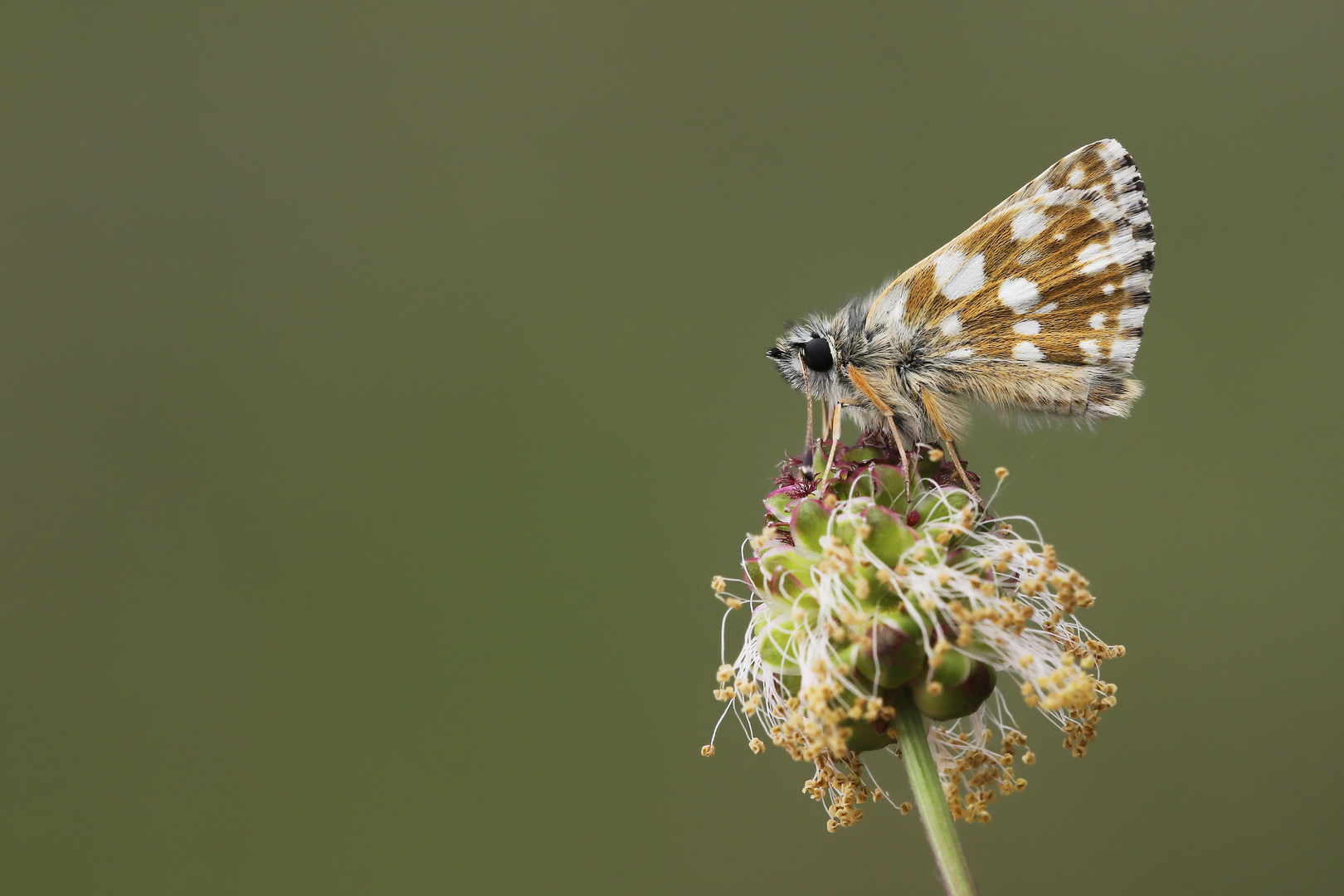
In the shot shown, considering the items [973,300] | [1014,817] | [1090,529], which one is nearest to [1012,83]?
[1090,529]

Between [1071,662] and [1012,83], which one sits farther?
[1012,83]

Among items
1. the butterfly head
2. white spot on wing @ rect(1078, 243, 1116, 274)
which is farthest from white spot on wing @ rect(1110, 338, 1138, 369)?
the butterfly head

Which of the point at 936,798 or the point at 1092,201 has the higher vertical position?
the point at 1092,201

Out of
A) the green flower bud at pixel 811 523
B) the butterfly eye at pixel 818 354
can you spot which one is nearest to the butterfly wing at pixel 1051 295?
the butterfly eye at pixel 818 354

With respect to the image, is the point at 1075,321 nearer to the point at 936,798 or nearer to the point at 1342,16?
the point at 936,798

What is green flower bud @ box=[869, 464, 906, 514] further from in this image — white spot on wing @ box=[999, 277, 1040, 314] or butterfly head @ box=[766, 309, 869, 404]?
white spot on wing @ box=[999, 277, 1040, 314]

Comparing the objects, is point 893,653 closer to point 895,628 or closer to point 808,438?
point 895,628

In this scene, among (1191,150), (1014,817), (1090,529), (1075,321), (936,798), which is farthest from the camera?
(1191,150)

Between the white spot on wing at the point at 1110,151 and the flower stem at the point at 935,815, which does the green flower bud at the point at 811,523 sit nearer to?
the flower stem at the point at 935,815
